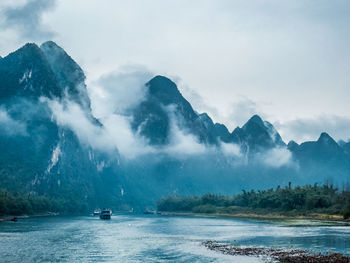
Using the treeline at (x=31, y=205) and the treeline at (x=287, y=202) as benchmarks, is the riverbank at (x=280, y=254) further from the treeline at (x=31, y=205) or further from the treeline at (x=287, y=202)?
the treeline at (x=31, y=205)

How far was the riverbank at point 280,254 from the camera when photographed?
34469 millimetres

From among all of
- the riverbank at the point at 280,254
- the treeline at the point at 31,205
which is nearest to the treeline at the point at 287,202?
the treeline at the point at 31,205

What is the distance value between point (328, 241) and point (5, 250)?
3644 cm

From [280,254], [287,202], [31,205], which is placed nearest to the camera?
[280,254]

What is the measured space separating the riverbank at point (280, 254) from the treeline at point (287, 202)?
56.1 m

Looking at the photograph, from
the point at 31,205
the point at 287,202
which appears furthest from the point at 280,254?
the point at 31,205

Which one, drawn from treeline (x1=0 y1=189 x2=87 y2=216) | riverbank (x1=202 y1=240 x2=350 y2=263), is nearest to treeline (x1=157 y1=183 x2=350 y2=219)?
treeline (x1=0 y1=189 x2=87 y2=216)

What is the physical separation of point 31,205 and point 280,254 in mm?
107280

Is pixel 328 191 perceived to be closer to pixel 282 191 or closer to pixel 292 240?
pixel 282 191

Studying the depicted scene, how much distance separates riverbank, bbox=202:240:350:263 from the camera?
3447 centimetres

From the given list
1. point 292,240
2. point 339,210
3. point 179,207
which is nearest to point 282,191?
point 339,210

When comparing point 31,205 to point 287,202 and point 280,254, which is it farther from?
point 280,254

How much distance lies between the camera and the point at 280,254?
130 feet

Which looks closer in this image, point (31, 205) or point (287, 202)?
point (287, 202)
